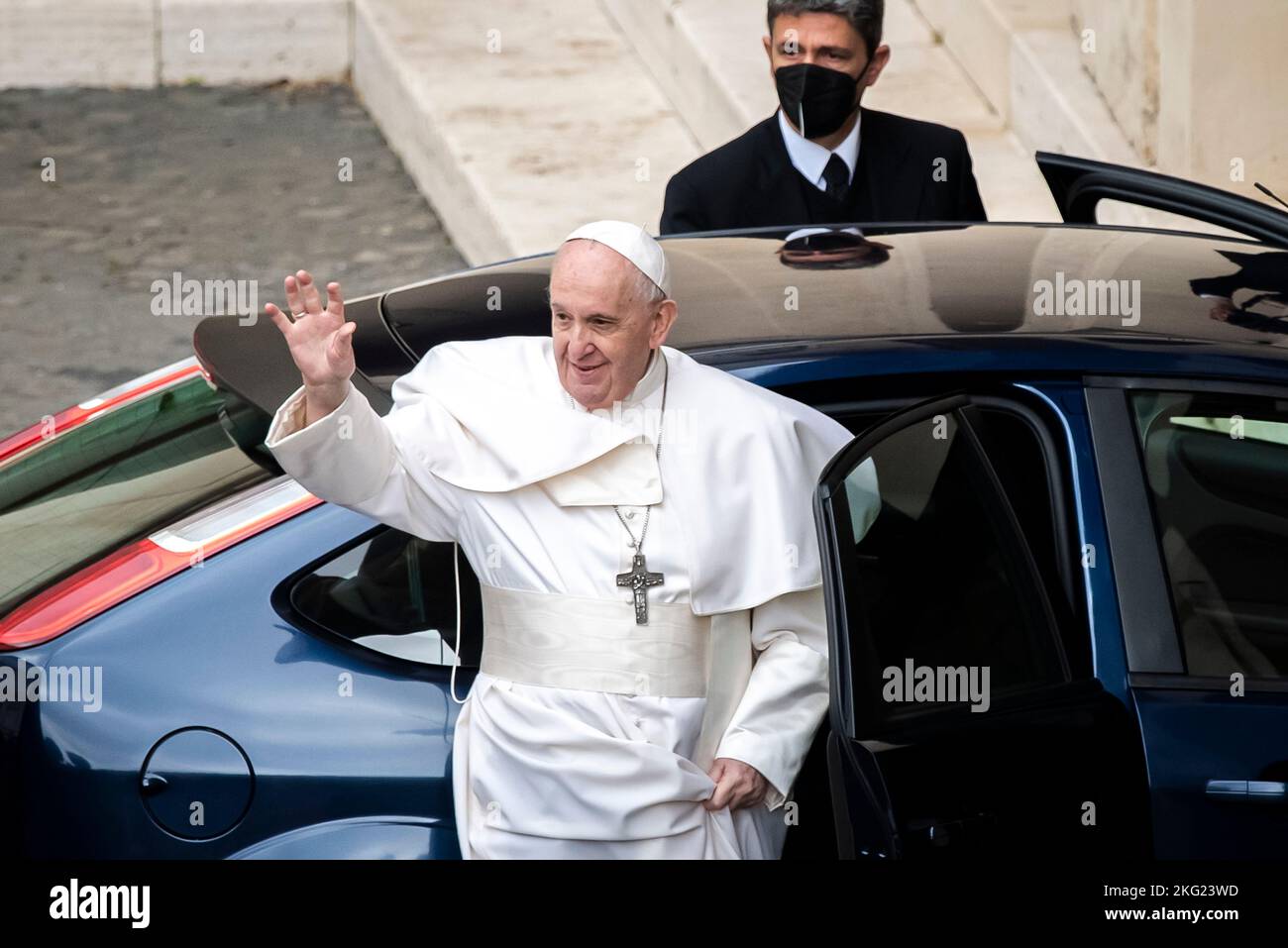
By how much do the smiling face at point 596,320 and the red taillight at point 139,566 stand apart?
53cm

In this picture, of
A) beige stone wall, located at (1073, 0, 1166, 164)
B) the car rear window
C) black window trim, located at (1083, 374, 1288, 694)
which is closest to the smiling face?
the car rear window

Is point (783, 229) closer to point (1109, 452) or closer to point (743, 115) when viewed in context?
point (1109, 452)

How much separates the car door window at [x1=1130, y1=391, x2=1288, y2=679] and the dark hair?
5.98 feet

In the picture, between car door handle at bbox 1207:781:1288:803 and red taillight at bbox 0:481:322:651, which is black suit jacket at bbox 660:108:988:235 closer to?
red taillight at bbox 0:481:322:651

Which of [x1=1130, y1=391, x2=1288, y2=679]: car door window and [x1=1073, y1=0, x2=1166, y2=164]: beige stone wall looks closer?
[x1=1130, y1=391, x2=1288, y2=679]: car door window

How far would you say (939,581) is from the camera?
10.7 feet

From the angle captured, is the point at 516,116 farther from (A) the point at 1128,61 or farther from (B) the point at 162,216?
(A) the point at 1128,61

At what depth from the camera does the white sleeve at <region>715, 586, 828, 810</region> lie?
308cm

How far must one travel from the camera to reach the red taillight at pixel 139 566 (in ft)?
10.3

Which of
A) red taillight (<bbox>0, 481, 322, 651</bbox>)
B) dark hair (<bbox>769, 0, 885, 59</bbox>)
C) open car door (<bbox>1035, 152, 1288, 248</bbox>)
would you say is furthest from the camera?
dark hair (<bbox>769, 0, 885, 59</bbox>)

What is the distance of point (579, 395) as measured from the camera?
3.12 meters

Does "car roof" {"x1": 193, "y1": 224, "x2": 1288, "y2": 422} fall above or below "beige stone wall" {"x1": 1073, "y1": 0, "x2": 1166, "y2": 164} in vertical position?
below

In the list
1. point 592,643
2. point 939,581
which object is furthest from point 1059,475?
point 592,643
